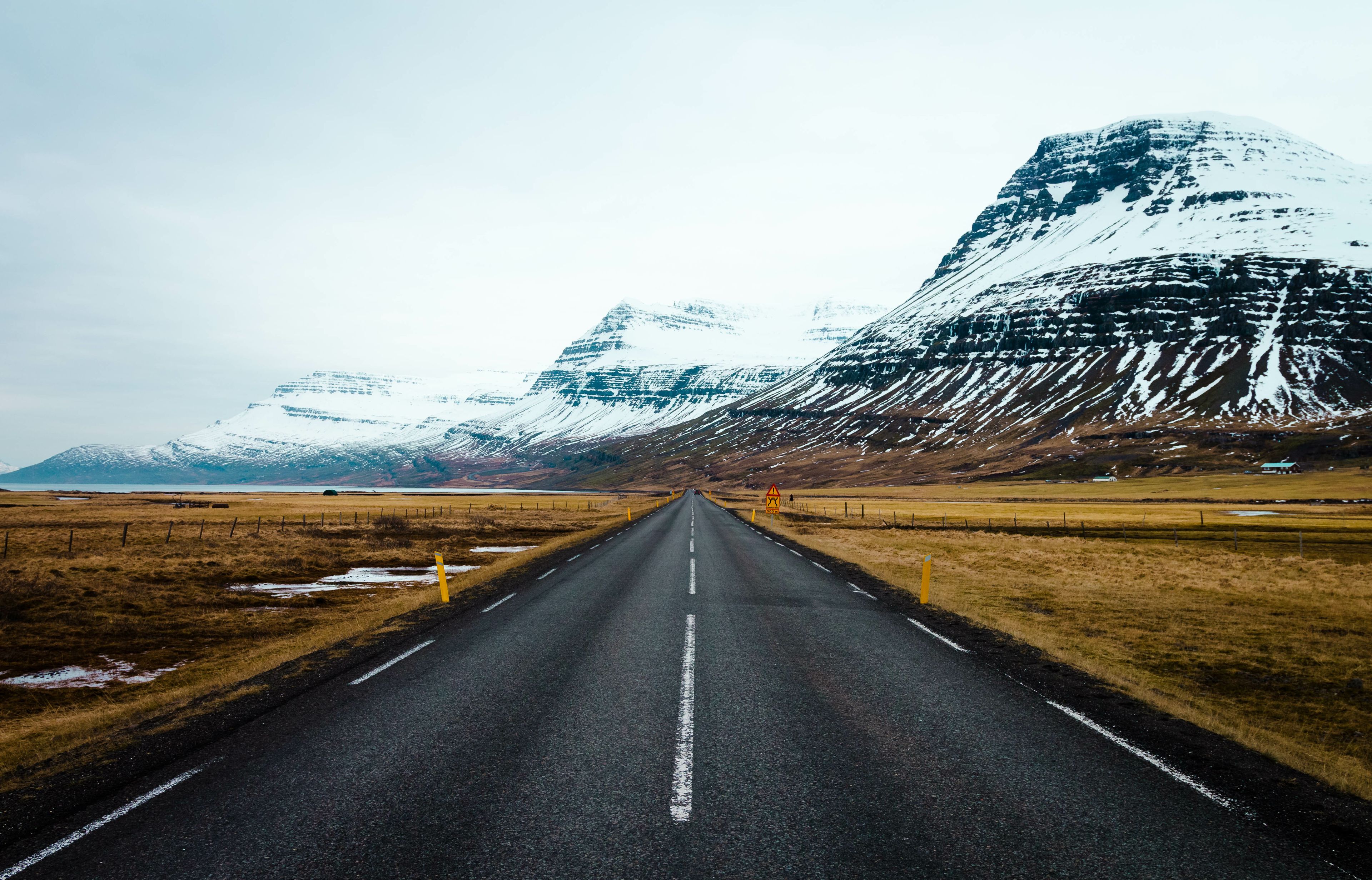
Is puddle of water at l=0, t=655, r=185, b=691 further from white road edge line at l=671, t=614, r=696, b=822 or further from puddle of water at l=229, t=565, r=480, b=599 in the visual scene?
white road edge line at l=671, t=614, r=696, b=822

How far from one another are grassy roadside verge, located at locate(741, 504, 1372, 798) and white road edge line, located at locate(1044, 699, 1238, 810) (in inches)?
55.0

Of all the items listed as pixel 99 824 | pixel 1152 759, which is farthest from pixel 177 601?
pixel 1152 759

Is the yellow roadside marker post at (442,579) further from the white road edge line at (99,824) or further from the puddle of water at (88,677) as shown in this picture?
the white road edge line at (99,824)

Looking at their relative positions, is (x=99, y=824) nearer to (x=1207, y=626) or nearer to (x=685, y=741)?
(x=685, y=741)

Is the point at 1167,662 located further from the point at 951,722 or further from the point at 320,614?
the point at 320,614

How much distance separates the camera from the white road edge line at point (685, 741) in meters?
6.02

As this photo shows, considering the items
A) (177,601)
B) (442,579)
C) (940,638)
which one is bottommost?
(177,601)

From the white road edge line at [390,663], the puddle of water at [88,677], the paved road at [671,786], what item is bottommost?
the puddle of water at [88,677]

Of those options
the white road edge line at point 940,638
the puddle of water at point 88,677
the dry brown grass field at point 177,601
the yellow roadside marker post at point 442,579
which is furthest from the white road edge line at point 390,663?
the white road edge line at point 940,638

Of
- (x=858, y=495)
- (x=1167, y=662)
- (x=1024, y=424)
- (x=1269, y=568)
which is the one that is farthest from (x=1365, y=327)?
(x=1167, y=662)

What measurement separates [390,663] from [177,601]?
12626 millimetres

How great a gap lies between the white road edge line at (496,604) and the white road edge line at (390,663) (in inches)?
115

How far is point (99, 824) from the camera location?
226 inches

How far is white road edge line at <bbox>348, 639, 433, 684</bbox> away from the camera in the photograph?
1019cm
